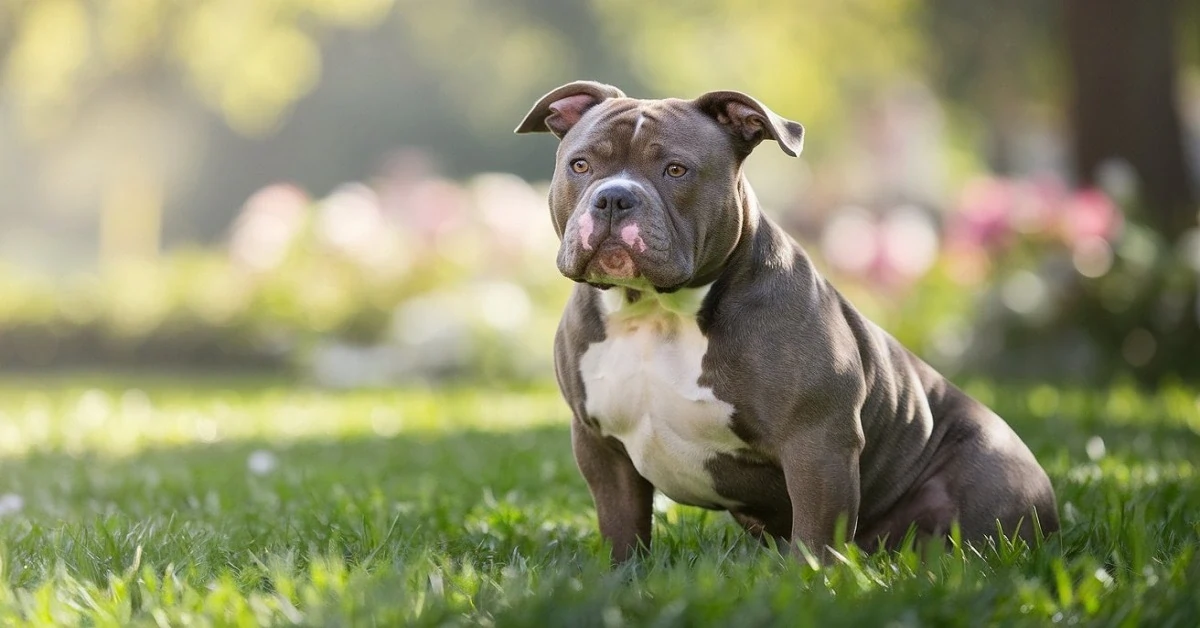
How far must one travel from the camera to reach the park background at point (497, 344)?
9.07 ft

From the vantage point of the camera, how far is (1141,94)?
1076 cm

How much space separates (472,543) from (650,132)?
1238 millimetres

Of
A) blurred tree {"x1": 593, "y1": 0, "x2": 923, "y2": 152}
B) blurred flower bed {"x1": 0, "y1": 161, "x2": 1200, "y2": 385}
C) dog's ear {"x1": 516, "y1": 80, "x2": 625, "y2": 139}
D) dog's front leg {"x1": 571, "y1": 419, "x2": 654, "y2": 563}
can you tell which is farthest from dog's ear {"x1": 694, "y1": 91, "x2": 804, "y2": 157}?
blurred tree {"x1": 593, "y1": 0, "x2": 923, "y2": 152}

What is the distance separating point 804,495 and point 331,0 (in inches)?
487

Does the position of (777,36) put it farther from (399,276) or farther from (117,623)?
(117,623)

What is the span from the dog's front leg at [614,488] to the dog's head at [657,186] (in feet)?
1.81

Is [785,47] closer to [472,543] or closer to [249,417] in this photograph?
[249,417]

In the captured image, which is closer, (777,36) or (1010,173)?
(777,36)

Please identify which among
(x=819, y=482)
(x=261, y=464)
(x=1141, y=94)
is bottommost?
(x=261, y=464)

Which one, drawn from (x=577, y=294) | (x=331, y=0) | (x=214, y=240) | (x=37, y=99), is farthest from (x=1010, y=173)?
(x=577, y=294)

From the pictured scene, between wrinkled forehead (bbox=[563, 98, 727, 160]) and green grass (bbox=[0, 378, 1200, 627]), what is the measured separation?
1.00 meters

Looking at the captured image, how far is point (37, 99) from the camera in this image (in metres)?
15.9

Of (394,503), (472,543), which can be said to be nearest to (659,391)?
(472,543)

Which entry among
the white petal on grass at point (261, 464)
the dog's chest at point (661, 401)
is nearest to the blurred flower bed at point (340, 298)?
the white petal on grass at point (261, 464)
